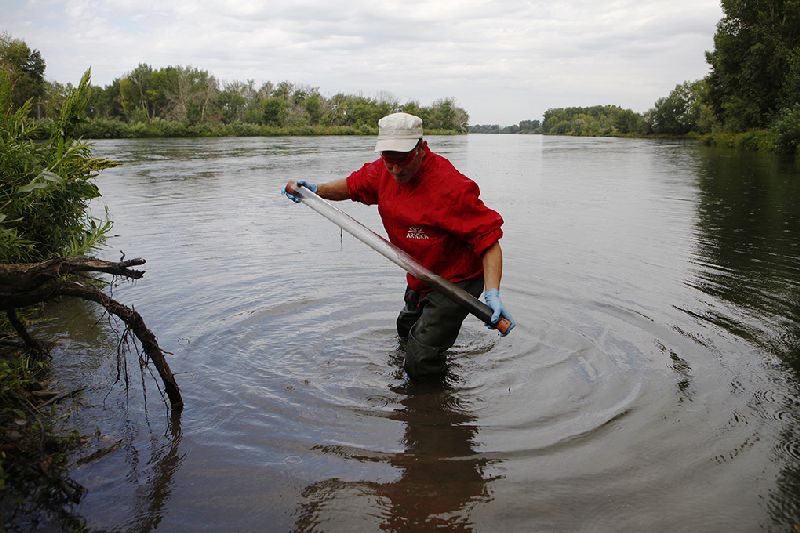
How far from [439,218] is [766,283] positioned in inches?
199

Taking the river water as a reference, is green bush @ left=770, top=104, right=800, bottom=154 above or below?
above

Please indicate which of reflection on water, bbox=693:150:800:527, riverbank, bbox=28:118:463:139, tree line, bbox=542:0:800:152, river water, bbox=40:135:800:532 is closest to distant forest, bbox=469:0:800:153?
tree line, bbox=542:0:800:152

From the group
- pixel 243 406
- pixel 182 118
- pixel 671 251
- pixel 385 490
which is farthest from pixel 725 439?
pixel 182 118

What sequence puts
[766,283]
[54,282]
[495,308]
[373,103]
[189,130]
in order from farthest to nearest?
[373,103] < [189,130] < [766,283] < [495,308] < [54,282]

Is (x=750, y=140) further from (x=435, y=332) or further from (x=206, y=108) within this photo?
(x=206, y=108)

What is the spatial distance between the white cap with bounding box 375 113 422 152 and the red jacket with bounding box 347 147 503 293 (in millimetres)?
261

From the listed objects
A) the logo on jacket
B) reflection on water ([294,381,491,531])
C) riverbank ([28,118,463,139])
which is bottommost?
reflection on water ([294,381,491,531])

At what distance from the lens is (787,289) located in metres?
7.02

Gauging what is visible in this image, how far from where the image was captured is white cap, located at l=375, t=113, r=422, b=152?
4016 millimetres

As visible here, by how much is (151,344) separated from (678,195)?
606 inches

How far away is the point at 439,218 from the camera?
167 inches

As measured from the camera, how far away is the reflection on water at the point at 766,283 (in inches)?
148

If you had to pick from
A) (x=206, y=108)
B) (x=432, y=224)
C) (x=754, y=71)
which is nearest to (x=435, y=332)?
(x=432, y=224)

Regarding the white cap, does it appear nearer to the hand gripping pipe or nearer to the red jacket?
the red jacket
